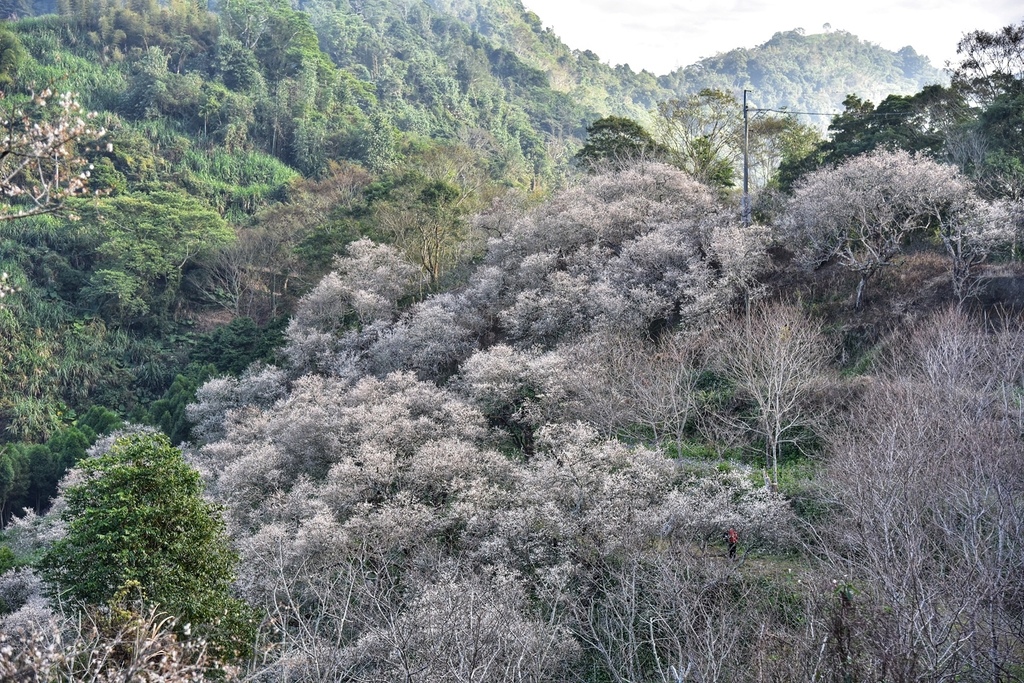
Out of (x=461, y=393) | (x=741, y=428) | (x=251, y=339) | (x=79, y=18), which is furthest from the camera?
(x=79, y=18)

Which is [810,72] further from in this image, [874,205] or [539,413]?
[539,413]

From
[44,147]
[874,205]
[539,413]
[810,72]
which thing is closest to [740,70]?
[810,72]

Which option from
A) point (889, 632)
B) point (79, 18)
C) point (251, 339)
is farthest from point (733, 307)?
point (79, 18)

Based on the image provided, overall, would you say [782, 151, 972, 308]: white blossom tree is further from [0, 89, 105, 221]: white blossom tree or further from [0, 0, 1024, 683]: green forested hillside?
[0, 89, 105, 221]: white blossom tree

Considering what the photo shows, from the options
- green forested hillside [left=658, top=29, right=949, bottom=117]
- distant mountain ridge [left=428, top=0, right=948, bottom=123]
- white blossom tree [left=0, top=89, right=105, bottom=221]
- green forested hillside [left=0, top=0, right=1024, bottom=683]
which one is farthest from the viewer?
green forested hillside [left=658, top=29, right=949, bottom=117]

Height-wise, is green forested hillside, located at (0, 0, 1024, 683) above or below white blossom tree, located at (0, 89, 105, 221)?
below

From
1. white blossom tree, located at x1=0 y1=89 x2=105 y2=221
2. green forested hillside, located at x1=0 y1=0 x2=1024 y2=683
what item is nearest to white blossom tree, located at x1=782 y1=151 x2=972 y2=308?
green forested hillside, located at x1=0 y1=0 x2=1024 y2=683

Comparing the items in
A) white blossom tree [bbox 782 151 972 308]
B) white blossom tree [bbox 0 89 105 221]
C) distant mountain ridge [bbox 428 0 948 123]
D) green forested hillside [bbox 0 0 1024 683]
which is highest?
distant mountain ridge [bbox 428 0 948 123]

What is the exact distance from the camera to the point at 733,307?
1992 cm

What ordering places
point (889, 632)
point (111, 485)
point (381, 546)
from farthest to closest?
point (381, 546), point (111, 485), point (889, 632)

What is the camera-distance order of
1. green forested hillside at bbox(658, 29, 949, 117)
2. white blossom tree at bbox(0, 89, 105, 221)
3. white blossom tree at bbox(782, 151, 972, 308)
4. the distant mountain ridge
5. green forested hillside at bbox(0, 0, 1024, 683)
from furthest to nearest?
green forested hillside at bbox(658, 29, 949, 117)
the distant mountain ridge
white blossom tree at bbox(782, 151, 972, 308)
green forested hillside at bbox(0, 0, 1024, 683)
white blossom tree at bbox(0, 89, 105, 221)

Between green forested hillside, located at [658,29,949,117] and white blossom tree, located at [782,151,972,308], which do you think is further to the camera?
green forested hillside, located at [658,29,949,117]

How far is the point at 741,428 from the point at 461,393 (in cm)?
740

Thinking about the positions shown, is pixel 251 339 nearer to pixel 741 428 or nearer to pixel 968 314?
pixel 741 428
